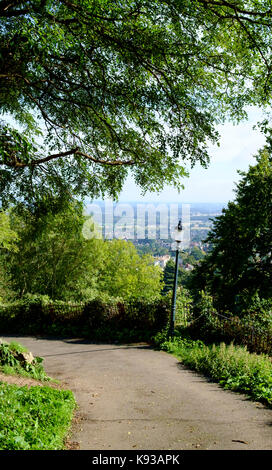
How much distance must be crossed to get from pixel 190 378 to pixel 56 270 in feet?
100

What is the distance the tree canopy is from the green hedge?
7484 millimetres

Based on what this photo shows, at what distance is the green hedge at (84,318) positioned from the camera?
1545cm

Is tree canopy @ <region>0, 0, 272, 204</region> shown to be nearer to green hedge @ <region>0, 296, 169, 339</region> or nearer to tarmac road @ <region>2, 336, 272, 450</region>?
tarmac road @ <region>2, 336, 272, 450</region>

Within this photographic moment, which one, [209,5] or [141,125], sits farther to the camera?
[141,125]

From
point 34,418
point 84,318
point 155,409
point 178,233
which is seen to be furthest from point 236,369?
point 84,318

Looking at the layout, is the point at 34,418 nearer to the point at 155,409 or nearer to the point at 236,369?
the point at 155,409

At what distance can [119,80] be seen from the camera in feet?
25.6

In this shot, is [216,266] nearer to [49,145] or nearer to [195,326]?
[195,326]

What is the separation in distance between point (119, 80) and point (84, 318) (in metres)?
12.8

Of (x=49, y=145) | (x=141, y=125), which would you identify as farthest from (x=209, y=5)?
(x=49, y=145)

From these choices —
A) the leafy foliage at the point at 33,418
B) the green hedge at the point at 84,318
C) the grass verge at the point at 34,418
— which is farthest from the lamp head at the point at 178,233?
the leafy foliage at the point at 33,418

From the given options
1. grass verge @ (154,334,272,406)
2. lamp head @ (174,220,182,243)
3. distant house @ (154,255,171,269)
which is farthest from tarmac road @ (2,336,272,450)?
distant house @ (154,255,171,269)

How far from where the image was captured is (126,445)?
4.61m

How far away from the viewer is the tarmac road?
184 inches
